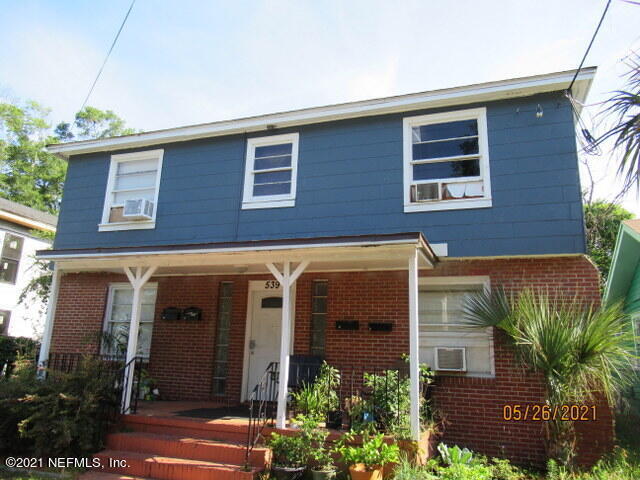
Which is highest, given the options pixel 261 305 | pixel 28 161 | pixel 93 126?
pixel 93 126

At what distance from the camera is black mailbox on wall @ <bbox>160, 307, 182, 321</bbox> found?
9750mm

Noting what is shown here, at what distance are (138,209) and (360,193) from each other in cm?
456

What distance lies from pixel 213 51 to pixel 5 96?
23.6m

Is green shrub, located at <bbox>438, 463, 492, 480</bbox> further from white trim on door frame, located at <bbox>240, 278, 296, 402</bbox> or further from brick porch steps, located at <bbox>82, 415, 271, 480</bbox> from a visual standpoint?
white trim on door frame, located at <bbox>240, 278, 296, 402</bbox>

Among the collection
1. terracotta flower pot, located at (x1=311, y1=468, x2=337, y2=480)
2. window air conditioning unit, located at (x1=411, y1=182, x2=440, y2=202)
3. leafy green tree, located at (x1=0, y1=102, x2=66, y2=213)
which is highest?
leafy green tree, located at (x1=0, y1=102, x2=66, y2=213)

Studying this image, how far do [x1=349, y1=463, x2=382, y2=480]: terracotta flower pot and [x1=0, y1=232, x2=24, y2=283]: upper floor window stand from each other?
50.4 feet

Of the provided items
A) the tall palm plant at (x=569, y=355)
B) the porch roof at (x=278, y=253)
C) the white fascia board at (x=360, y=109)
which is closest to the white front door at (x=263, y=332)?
the porch roof at (x=278, y=253)

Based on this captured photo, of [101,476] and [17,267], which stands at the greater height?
[17,267]

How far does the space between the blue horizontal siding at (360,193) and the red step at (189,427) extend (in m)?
3.52

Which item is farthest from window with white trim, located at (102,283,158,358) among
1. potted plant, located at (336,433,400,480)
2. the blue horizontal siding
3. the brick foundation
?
potted plant, located at (336,433,400,480)

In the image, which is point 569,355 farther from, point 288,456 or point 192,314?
point 192,314

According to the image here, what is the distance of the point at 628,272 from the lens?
1162 centimetres

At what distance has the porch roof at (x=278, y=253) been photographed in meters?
6.44

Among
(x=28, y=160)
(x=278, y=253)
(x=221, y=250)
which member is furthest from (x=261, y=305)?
(x=28, y=160)
